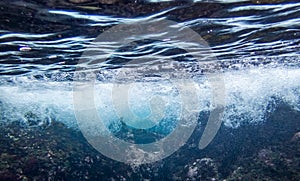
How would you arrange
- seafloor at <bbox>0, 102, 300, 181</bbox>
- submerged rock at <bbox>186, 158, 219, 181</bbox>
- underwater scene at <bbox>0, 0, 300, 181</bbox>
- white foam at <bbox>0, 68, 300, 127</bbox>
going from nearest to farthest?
1. underwater scene at <bbox>0, 0, 300, 181</bbox>
2. seafloor at <bbox>0, 102, 300, 181</bbox>
3. submerged rock at <bbox>186, 158, 219, 181</bbox>
4. white foam at <bbox>0, 68, 300, 127</bbox>

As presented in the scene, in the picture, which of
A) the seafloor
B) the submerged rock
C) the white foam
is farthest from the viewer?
the white foam

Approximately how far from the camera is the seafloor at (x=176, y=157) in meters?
10.6

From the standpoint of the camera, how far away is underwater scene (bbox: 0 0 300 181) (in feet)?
22.1

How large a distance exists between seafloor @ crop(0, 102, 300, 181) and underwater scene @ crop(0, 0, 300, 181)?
54 millimetres

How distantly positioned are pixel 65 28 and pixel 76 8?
4.71 feet

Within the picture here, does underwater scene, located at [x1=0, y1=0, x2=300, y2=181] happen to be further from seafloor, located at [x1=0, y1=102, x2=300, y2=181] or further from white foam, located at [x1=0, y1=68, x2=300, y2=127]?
white foam, located at [x1=0, y1=68, x2=300, y2=127]

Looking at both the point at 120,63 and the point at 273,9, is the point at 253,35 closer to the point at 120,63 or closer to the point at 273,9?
the point at 273,9

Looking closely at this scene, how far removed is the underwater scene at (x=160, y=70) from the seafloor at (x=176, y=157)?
2.1 inches

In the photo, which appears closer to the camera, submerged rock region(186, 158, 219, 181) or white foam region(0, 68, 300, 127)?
submerged rock region(186, 158, 219, 181)

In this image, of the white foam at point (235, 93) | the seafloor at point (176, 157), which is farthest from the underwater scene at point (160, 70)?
the white foam at point (235, 93)

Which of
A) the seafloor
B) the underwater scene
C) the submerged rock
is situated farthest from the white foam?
the submerged rock

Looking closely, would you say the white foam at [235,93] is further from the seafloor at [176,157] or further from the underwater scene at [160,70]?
the seafloor at [176,157]

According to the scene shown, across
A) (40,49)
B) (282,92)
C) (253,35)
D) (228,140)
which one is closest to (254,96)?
(282,92)

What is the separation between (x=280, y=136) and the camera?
13203mm
